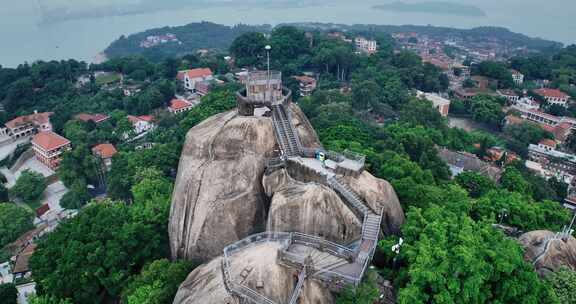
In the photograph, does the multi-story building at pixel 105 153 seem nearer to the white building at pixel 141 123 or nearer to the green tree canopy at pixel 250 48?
the white building at pixel 141 123

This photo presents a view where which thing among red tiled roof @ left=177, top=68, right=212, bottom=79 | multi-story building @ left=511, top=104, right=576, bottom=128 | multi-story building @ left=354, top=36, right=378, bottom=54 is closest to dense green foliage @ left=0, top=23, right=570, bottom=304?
red tiled roof @ left=177, top=68, right=212, bottom=79

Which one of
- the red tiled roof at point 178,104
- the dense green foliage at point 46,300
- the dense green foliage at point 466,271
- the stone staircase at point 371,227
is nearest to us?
the dense green foliage at point 466,271

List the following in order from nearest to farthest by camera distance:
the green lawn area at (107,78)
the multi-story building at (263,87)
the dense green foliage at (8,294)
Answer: the dense green foliage at (8,294)
the multi-story building at (263,87)
the green lawn area at (107,78)

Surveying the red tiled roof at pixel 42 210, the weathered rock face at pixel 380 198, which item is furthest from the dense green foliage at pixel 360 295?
the red tiled roof at pixel 42 210

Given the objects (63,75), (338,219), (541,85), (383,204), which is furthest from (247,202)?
(541,85)

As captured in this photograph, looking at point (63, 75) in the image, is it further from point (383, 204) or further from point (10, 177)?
point (383, 204)

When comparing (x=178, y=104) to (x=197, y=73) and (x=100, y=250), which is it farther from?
(x=100, y=250)

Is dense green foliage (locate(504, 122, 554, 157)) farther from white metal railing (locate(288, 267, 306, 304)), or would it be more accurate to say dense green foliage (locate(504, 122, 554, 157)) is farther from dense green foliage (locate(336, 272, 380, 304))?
white metal railing (locate(288, 267, 306, 304))
